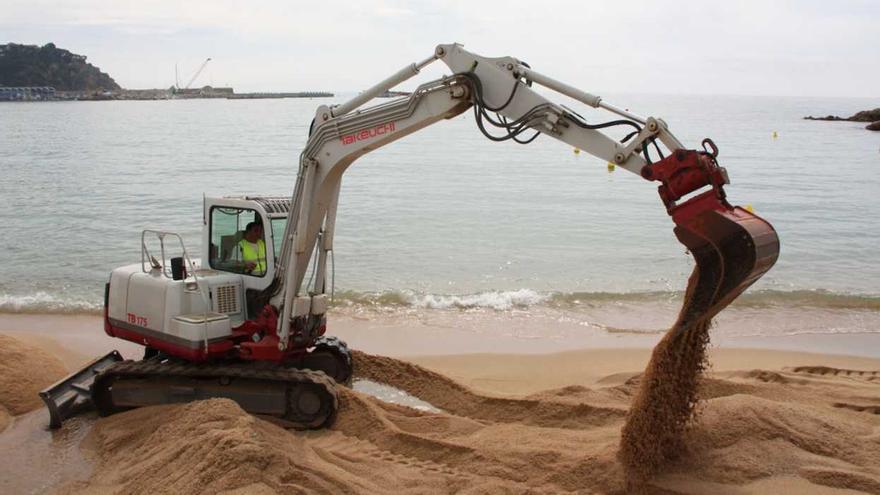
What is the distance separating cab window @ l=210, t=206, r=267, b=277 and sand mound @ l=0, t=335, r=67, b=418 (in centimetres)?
266

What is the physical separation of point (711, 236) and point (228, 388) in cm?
494

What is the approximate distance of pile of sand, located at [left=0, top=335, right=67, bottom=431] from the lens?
346 inches

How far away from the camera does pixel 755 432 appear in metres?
6.77

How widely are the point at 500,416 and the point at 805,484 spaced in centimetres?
304

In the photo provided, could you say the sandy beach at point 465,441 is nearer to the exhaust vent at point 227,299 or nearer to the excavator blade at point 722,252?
the exhaust vent at point 227,299

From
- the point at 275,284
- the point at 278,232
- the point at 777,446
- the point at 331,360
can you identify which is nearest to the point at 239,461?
the point at 275,284

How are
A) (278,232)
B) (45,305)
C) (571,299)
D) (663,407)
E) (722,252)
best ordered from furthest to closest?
(571,299), (45,305), (278,232), (663,407), (722,252)

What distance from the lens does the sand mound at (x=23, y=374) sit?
8828 millimetres

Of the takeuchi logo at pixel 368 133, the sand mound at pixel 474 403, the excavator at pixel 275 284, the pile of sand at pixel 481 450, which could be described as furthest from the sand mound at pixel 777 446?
the takeuchi logo at pixel 368 133

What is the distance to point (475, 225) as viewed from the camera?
23062mm

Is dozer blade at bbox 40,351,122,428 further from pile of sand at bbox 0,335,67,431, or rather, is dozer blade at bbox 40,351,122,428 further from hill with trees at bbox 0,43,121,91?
hill with trees at bbox 0,43,121,91

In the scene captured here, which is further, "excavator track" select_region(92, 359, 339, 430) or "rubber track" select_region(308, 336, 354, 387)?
"rubber track" select_region(308, 336, 354, 387)

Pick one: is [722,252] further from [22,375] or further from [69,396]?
[22,375]

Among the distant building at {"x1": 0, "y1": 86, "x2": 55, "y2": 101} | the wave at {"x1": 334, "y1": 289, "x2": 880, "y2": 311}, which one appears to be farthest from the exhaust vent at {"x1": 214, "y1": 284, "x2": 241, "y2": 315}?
the distant building at {"x1": 0, "y1": 86, "x2": 55, "y2": 101}
